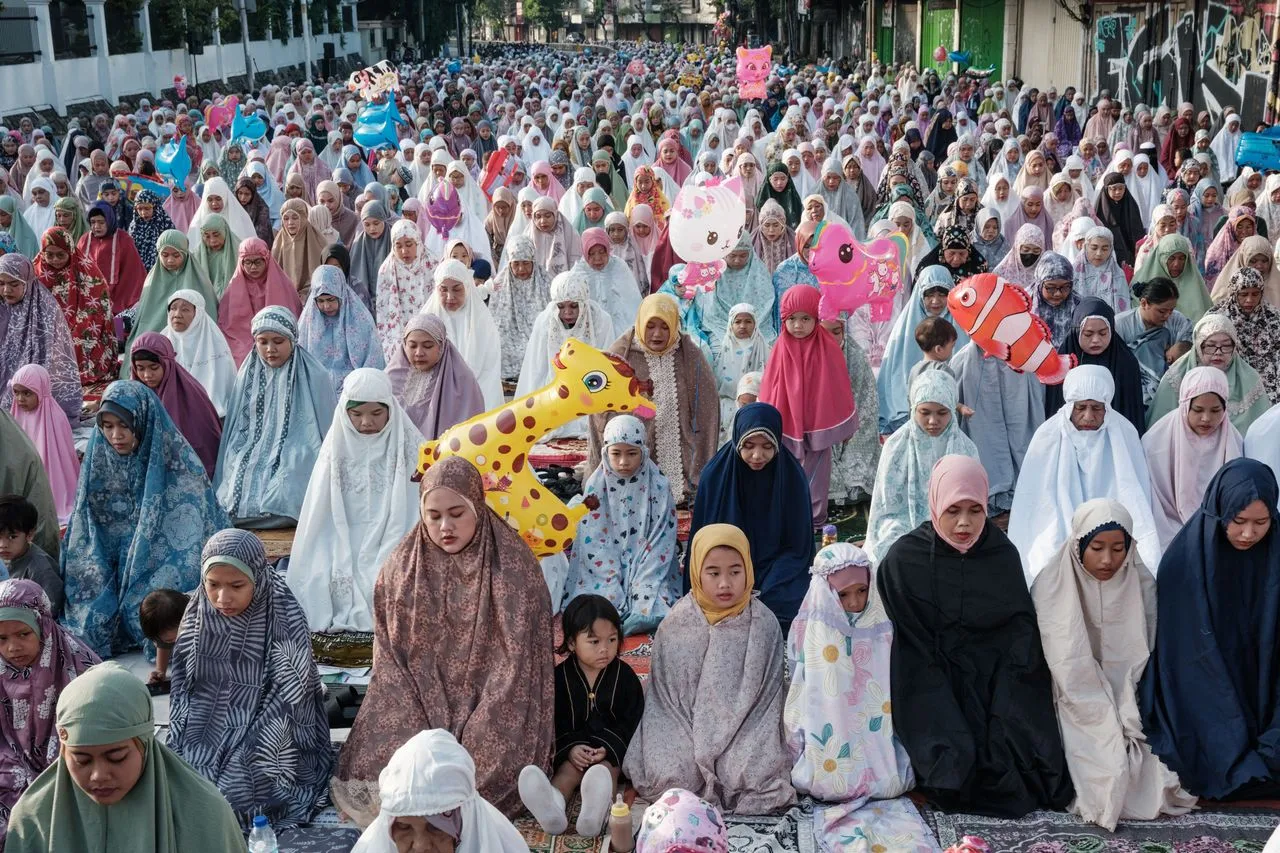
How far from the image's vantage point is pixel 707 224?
7605mm

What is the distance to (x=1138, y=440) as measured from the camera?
5.20 meters

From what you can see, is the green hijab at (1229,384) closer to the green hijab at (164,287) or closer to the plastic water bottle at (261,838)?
the plastic water bottle at (261,838)

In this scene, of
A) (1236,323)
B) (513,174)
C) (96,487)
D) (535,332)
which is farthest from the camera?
(513,174)

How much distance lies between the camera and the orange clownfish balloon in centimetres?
574

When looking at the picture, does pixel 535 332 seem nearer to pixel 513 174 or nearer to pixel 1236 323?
pixel 1236 323

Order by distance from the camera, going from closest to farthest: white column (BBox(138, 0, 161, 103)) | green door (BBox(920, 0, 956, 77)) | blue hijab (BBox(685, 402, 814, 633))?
1. blue hijab (BBox(685, 402, 814, 633))
2. white column (BBox(138, 0, 161, 103))
3. green door (BBox(920, 0, 956, 77))

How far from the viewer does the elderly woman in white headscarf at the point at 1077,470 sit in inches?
199

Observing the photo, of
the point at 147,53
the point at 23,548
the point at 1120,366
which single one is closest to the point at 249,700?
the point at 23,548

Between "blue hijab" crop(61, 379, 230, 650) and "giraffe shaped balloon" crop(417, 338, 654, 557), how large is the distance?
→ 901mm

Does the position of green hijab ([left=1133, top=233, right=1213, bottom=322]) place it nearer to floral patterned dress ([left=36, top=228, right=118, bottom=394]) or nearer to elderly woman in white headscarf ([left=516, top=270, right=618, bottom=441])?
elderly woman in white headscarf ([left=516, top=270, right=618, bottom=441])

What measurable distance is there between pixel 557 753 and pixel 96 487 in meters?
2.12

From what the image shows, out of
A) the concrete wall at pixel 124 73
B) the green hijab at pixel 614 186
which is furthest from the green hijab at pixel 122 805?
the concrete wall at pixel 124 73

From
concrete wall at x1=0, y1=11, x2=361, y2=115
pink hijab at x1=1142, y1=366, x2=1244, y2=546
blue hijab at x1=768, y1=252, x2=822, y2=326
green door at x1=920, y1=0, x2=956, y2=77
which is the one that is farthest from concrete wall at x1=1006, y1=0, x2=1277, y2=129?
concrete wall at x1=0, y1=11, x2=361, y2=115

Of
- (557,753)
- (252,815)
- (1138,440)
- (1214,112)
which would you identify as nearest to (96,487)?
(252,815)
